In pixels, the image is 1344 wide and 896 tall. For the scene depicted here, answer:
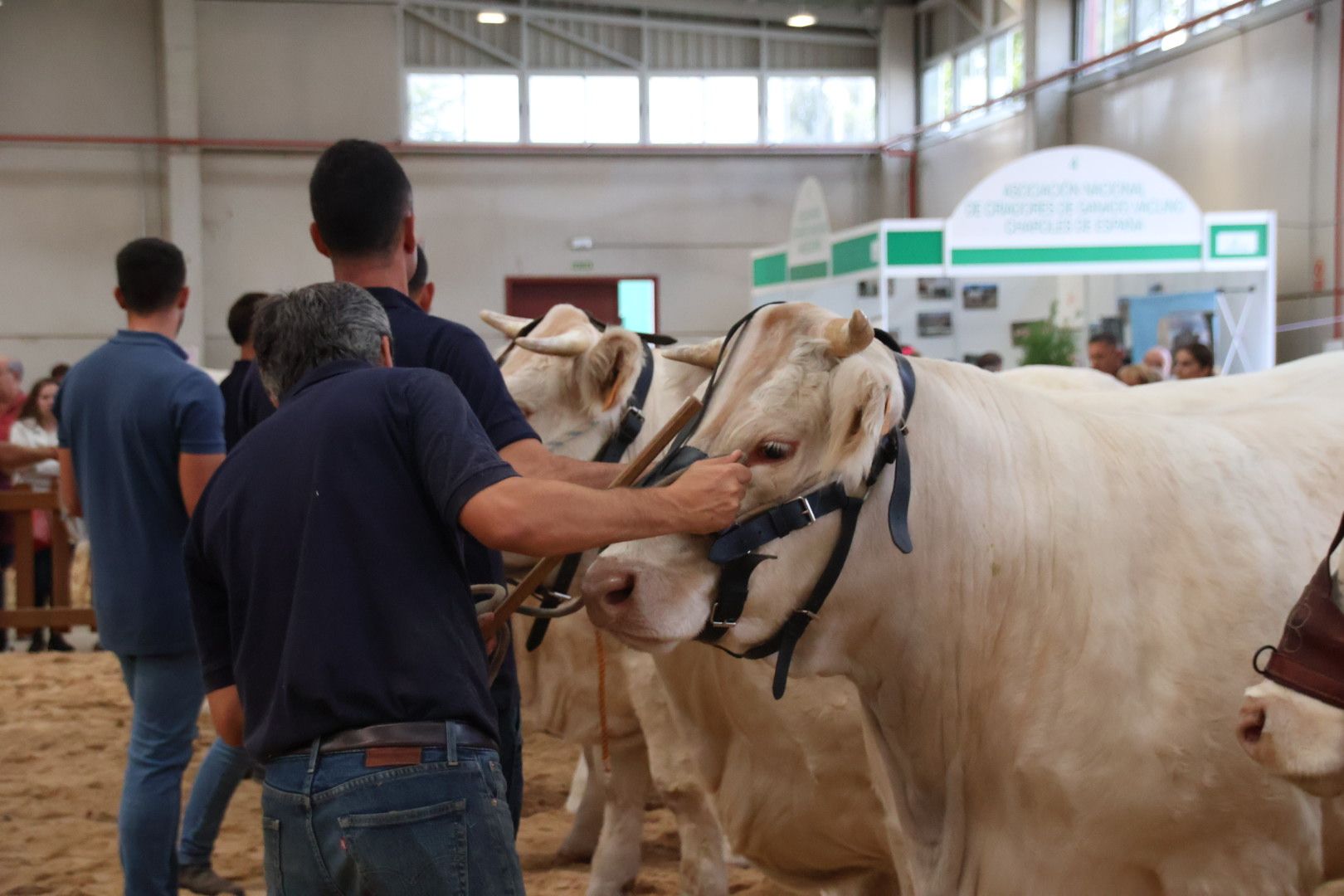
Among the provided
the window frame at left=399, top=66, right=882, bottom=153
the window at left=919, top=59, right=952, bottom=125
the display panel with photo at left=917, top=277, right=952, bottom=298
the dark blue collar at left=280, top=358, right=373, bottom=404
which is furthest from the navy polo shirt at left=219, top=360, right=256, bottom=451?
the window at left=919, top=59, right=952, bottom=125

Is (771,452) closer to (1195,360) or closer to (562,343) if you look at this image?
(562,343)

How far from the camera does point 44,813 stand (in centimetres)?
562

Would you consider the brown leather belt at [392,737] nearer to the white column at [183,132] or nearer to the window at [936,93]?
the white column at [183,132]

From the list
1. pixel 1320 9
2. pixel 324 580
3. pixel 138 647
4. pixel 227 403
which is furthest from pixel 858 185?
pixel 324 580

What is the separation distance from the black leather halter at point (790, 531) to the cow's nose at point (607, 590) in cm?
15

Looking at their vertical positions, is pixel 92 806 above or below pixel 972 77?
below

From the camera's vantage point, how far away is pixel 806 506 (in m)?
2.25

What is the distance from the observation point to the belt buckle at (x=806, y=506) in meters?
2.24

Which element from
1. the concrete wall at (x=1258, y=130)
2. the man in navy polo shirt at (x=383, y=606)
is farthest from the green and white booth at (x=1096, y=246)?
the man in navy polo shirt at (x=383, y=606)

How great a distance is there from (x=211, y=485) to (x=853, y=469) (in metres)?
1.09

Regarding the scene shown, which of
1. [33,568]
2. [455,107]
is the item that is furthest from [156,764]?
[455,107]

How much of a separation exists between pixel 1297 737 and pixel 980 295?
1369 cm

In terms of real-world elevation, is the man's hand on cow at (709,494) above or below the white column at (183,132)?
below

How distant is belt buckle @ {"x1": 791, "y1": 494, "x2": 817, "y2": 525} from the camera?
7.36ft
